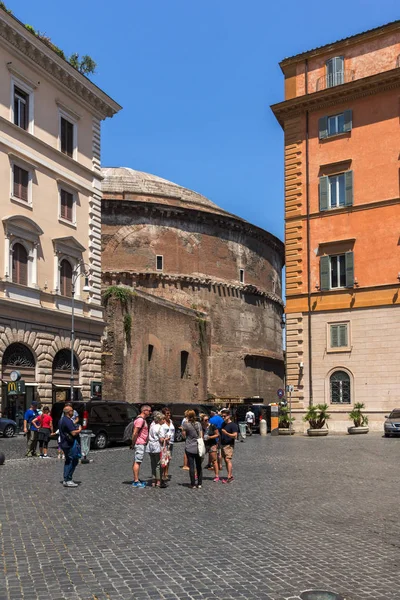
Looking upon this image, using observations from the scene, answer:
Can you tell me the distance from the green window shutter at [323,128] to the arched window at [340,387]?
35.1 ft

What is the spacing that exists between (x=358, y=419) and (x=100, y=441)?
11725 mm

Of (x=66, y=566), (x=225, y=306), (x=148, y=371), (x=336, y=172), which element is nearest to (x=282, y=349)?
(x=225, y=306)

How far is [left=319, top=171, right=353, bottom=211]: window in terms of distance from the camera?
3269 cm

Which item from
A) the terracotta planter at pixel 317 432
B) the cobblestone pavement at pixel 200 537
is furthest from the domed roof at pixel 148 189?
the cobblestone pavement at pixel 200 537

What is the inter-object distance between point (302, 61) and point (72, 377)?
710 inches

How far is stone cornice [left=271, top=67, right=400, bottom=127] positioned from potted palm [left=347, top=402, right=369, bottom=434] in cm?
1352

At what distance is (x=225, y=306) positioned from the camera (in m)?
60.1

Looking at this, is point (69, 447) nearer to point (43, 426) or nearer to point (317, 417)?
point (43, 426)

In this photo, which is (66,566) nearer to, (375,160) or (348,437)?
(348,437)

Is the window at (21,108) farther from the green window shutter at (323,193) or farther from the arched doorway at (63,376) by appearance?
the green window shutter at (323,193)

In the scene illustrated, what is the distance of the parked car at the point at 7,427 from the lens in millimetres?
25469

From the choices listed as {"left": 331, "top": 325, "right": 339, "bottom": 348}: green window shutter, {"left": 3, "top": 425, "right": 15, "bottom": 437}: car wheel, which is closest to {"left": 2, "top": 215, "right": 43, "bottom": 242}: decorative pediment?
{"left": 3, "top": 425, "right": 15, "bottom": 437}: car wheel

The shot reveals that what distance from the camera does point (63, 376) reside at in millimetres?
30328

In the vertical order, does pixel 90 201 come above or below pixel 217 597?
above
